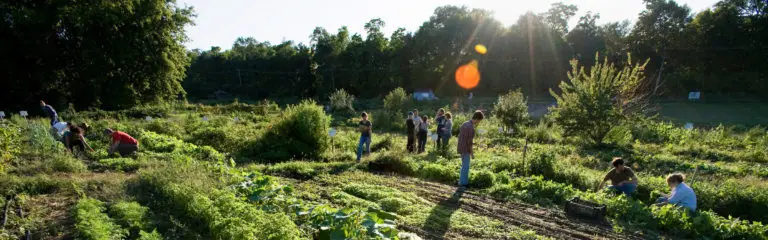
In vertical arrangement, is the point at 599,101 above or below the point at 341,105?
above

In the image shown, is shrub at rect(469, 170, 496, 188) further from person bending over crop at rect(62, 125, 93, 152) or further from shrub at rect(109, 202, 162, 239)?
person bending over crop at rect(62, 125, 93, 152)

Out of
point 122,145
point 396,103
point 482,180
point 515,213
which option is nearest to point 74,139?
point 122,145

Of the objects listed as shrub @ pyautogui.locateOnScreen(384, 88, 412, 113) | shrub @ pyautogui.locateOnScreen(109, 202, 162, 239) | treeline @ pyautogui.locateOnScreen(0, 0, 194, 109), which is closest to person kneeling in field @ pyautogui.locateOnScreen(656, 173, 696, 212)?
shrub @ pyautogui.locateOnScreen(109, 202, 162, 239)

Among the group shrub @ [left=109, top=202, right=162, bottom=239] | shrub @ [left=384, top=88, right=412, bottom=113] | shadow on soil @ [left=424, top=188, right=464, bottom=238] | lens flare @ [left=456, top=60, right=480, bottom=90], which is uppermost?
lens flare @ [left=456, top=60, right=480, bottom=90]

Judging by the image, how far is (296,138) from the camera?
42.1 ft

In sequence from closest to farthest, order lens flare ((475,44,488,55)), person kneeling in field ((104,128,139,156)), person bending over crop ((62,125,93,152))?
person kneeling in field ((104,128,139,156)) < person bending over crop ((62,125,93,152)) < lens flare ((475,44,488,55))

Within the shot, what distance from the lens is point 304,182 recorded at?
8.67 m

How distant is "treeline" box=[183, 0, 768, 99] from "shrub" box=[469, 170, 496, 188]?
28.2 metres

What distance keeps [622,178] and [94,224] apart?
8106mm

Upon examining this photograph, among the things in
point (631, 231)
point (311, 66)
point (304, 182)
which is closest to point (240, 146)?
point (304, 182)

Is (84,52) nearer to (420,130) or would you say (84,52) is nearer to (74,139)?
(74,139)

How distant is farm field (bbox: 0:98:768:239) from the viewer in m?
5.38

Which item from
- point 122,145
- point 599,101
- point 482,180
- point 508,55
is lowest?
point 482,180

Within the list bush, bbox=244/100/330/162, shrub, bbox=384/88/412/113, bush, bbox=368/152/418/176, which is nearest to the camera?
bush, bbox=368/152/418/176
